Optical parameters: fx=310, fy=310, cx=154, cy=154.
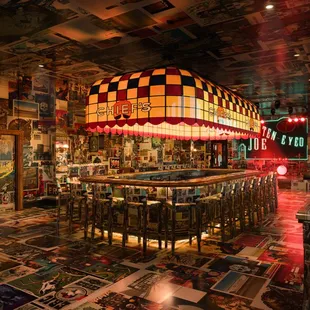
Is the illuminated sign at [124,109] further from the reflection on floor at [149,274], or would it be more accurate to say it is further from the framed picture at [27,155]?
the framed picture at [27,155]

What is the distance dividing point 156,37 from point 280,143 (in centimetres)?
995

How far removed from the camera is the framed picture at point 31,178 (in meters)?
7.77

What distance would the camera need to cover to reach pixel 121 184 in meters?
4.66

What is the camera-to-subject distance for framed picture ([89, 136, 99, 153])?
9445 millimetres

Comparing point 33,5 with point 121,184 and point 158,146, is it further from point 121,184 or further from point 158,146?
point 158,146

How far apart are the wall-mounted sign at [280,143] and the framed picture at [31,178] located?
9073 millimetres

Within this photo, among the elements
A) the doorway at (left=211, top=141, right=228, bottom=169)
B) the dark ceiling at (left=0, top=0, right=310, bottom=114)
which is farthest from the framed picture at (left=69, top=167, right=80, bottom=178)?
the doorway at (left=211, top=141, right=228, bottom=169)

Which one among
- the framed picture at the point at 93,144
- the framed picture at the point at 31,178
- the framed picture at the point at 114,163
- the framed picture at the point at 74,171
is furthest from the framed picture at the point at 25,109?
the framed picture at the point at 114,163

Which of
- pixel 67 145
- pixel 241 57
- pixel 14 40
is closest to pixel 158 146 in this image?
pixel 67 145

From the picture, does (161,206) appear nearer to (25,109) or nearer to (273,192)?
(273,192)

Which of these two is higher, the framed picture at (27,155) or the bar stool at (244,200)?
the framed picture at (27,155)

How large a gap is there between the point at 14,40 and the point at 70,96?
324 cm

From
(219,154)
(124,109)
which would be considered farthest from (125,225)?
(219,154)

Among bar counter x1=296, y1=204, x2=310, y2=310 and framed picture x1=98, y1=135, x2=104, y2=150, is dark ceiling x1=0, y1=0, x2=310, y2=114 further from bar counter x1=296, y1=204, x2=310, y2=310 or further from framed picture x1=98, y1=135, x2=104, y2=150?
bar counter x1=296, y1=204, x2=310, y2=310
